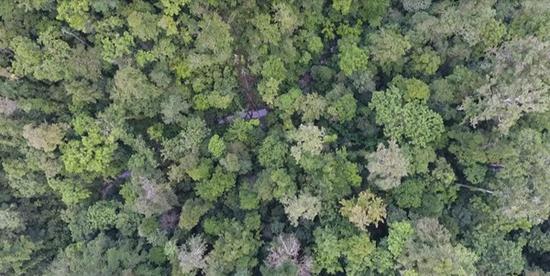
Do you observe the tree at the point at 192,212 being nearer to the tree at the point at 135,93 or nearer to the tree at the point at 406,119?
the tree at the point at 135,93

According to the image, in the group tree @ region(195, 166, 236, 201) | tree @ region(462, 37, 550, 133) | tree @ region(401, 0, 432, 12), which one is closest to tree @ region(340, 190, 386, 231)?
tree @ region(195, 166, 236, 201)

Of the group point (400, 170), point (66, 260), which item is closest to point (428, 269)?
point (400, 170)

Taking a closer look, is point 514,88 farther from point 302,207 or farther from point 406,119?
point 302,207

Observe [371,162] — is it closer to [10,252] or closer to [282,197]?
[282,197]

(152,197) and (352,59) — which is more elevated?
(352,59)

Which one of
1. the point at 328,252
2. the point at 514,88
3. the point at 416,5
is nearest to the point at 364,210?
the point at 328,252

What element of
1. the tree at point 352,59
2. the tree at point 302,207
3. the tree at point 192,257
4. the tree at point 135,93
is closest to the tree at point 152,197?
the tree at point 192,257
